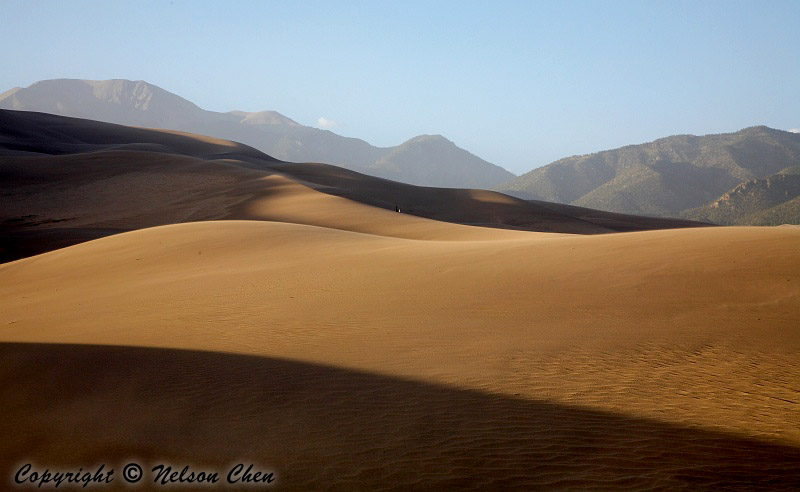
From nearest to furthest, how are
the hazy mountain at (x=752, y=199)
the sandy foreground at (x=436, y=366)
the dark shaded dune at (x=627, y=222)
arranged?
the sandy foreground at (x=436, y=366) < the dark shaded dune at (x=627, y=222) < the hazy mountain at (x=752, y=199)

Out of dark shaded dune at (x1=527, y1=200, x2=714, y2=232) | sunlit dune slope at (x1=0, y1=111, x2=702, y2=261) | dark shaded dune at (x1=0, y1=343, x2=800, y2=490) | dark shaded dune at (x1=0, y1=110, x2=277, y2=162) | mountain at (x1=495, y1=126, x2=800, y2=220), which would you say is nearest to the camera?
dark shaded dune at (x1=0, y1=343, x2=800, y2=490)

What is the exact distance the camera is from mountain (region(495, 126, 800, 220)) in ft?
425

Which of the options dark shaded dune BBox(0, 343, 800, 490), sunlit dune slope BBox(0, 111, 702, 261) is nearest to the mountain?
sunlit dune slope BBox(0, 111, 702, 261)

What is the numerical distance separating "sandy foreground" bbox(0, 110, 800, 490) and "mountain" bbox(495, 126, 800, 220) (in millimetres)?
111812

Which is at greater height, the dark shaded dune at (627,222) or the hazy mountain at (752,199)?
the hazy mountain at (752,199)

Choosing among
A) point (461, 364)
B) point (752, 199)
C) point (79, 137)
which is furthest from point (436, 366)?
point (752, 199)

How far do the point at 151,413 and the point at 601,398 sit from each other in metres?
3.91

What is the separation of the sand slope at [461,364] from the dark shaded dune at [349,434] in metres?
0.02

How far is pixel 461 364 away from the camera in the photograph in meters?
6.83

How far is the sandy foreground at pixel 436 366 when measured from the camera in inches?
187

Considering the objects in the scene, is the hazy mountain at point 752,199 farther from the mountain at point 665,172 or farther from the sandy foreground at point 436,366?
the sandy foreground at point 436,366

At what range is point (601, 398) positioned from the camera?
576cm

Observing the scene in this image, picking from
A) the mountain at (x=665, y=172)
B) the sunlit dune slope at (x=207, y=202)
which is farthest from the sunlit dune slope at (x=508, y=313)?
the mountain at (x=665, y=172)

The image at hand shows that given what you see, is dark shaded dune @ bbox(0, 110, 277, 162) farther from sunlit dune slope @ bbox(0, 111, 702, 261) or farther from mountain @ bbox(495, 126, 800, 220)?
mountain @ bbox(495, 126, 800, 220)
